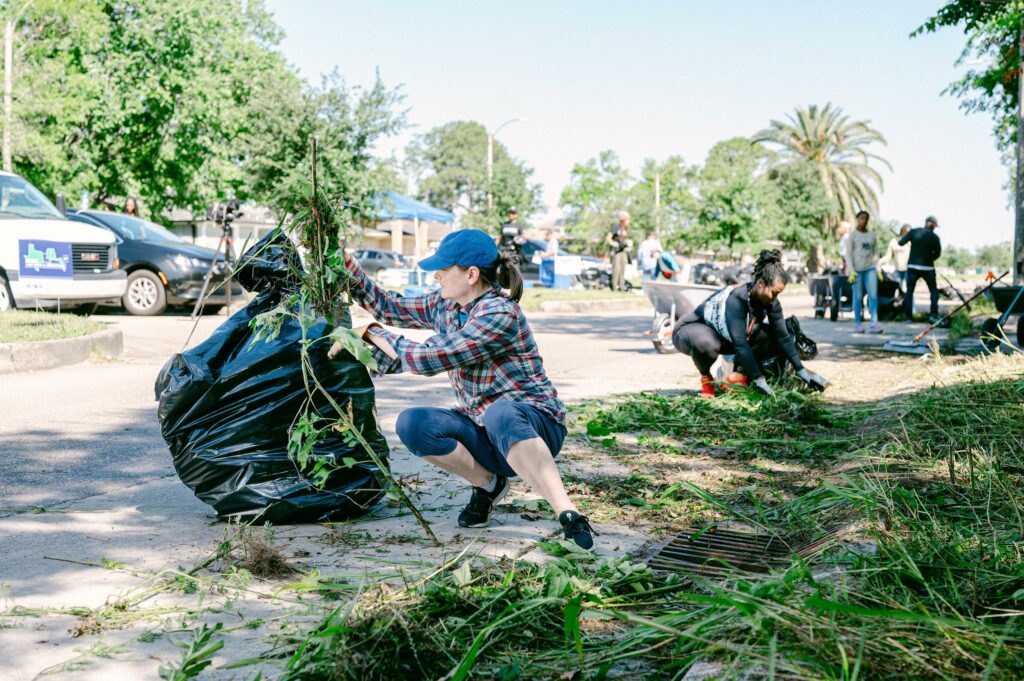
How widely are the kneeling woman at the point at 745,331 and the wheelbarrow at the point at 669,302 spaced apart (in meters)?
2.67

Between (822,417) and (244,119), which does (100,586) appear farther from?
(244,119)

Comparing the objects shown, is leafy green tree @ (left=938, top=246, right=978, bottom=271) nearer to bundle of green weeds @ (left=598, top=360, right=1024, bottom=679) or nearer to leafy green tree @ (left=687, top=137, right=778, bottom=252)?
leafy green tree @ (left=687, top=137, right=778, bottom=252)

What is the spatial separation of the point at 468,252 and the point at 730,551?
1.56 m

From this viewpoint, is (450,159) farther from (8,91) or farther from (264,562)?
(264,562)

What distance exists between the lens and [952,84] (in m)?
25.7

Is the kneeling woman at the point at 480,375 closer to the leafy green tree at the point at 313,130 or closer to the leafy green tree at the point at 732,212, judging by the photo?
the leafy green tree at the point at 313,130

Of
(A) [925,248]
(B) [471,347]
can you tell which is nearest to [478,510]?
(B) [471,347]

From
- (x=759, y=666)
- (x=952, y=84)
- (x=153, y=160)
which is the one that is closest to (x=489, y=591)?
(x=759, y=666)

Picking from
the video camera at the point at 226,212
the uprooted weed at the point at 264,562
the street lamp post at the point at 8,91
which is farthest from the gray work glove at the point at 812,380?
the street lamp post at the point at 8,91

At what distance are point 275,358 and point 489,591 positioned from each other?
5.06 feet

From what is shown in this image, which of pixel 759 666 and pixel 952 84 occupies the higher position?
pixel 952 84

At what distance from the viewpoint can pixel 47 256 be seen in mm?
12391

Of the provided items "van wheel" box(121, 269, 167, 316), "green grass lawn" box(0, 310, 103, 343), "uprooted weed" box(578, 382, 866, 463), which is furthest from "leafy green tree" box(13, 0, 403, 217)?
"uprooted weed" box(578, 382, 866, 463)

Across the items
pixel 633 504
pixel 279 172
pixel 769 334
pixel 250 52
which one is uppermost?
pixel 250 52
